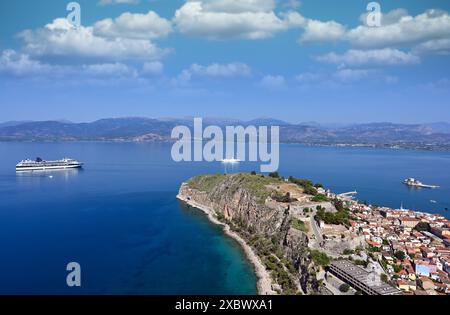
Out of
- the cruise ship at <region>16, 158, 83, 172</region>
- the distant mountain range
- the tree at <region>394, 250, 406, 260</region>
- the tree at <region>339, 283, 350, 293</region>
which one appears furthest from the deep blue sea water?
the distant mountain range

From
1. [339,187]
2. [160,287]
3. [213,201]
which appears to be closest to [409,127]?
[339,187]

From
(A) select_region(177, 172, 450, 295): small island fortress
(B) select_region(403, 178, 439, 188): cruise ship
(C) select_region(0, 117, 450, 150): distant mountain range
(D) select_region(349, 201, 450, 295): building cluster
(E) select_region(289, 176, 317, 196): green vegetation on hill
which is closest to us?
(A) select_region(177, 172, 450, 295): small island fortress

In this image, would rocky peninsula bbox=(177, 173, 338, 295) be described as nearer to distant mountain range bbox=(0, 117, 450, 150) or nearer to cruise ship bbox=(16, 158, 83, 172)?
cruise ship bbox=(16, 158, 83, 172)

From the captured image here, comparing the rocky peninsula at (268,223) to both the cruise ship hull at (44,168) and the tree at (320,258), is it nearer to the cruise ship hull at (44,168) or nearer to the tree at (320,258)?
the tree at (320,258)

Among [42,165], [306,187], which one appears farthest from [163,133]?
[306,187]

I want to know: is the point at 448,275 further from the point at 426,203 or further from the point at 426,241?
the point at 426,203

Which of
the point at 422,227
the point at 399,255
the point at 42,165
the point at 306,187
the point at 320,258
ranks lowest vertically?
the point at 422,227

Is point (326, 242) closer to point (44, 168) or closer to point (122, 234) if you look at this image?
point (122, 234)
